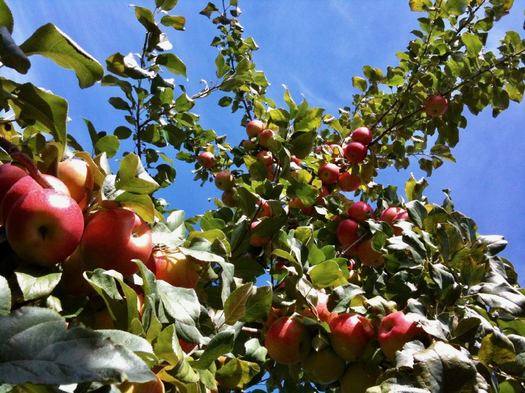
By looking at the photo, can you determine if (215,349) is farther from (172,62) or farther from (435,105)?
(435,105)

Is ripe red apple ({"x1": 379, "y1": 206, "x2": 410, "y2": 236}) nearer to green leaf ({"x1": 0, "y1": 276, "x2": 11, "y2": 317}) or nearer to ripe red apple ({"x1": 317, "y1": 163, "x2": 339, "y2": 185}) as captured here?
ripe red apple ({"x1": 317, "y1": 163, "x2": 339, "y2": 185})

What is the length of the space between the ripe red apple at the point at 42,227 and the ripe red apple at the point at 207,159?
2.53 meters

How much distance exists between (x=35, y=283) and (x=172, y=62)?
1007mm

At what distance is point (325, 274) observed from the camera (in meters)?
1.39

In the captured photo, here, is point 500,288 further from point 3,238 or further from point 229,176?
point 229,176

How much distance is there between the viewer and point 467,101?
2.71m

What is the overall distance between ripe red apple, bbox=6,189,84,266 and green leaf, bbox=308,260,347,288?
725mm

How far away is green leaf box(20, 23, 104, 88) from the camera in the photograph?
2.87 feet

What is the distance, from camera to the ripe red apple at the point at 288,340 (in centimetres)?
132

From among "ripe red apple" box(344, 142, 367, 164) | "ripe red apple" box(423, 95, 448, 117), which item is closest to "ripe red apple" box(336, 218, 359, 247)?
"ripe red apple" box(344, 142, 367, 164)

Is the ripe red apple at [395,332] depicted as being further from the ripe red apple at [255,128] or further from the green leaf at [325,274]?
the ripe red apple at [255,128]

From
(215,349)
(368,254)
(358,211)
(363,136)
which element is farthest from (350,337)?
(363,136)

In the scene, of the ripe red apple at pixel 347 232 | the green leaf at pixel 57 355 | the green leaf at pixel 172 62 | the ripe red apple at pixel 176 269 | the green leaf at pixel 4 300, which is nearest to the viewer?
the green leaf at pixel 57 355

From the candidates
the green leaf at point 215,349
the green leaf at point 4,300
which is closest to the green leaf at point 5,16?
the green leaf at point 4,300
